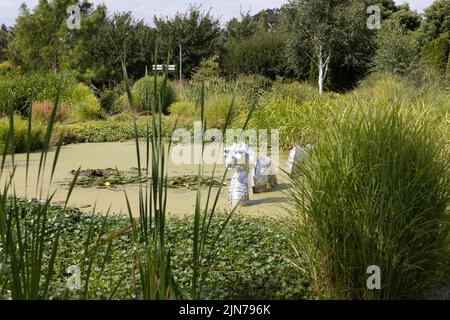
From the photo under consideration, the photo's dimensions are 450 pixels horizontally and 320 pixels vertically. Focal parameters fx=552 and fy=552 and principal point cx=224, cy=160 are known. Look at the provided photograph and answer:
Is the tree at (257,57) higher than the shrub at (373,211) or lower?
higher

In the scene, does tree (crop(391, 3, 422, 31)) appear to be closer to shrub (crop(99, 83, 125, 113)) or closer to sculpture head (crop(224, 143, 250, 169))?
shrub (crop(99, 83, 125, 113))

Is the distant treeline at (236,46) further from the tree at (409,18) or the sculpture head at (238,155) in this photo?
the sculpture head at (238,155)

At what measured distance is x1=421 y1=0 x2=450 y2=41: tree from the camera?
2978 cm

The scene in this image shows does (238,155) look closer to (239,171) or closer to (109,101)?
(239,171)

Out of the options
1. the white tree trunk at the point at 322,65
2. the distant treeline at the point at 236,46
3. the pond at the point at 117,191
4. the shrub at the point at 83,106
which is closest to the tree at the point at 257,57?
the distant treeline at the point at 236,46

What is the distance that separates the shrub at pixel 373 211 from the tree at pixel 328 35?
22081 mm

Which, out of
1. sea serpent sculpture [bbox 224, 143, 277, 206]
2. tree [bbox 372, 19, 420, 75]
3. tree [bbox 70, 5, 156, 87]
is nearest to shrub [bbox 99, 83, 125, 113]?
tree [bbox 70, 5, 156, 87]

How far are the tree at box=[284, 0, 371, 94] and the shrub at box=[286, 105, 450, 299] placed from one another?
22.1 meters

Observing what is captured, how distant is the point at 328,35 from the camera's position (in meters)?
25.0

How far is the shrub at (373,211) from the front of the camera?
106 inches

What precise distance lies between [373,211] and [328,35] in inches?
922

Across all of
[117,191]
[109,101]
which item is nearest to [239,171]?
[117,191]

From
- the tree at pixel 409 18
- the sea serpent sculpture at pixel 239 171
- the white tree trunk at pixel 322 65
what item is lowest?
the sea serpent sculpture at pixel 239 171

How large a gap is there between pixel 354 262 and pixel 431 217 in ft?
1.83
